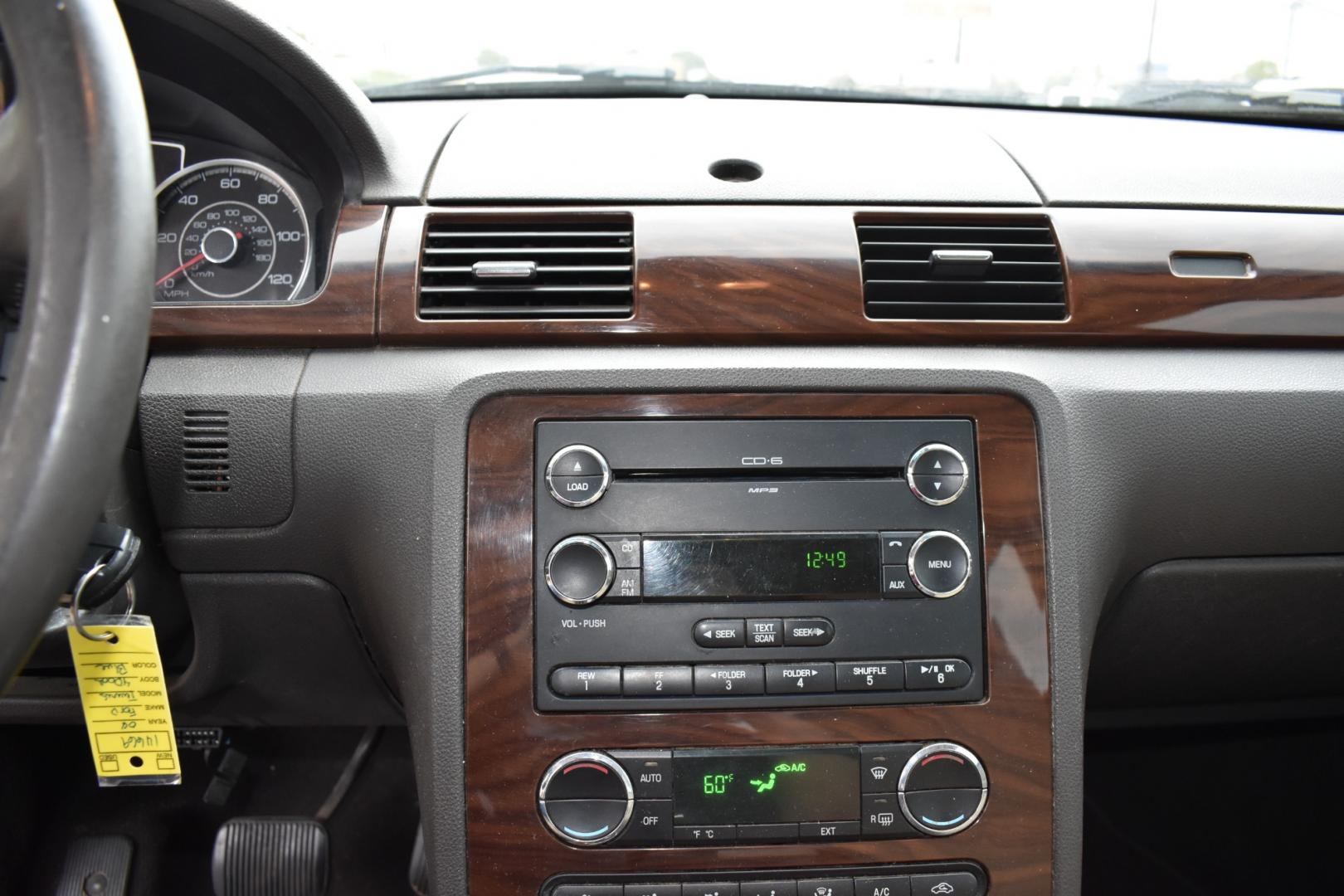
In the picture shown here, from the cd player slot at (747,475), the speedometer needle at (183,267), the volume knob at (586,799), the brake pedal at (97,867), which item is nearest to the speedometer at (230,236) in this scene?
the speedometer needle at (183,267)

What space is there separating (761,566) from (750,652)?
0.09 metres

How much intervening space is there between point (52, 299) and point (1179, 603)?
122 centimetres

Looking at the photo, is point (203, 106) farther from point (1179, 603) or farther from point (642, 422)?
point (1179, 603)

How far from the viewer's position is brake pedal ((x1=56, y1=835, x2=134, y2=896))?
163cm

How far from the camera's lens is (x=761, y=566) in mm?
1059

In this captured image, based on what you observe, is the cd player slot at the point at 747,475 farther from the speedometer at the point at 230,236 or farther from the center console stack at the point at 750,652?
the speedometer at the point at 230,236

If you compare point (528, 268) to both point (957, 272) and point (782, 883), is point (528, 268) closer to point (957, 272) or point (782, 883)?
point (957, 272)

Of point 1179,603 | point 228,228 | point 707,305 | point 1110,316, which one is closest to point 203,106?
point 228,228

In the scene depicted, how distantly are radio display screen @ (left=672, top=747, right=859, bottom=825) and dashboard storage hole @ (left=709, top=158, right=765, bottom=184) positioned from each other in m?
0.64

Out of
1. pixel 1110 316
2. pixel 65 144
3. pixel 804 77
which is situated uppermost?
pixel 804 77

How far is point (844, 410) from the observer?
1.08 metres

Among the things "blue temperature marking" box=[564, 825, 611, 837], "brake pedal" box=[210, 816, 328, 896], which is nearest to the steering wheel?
"blue temperature marking" box=[564, 825, 611, 837]

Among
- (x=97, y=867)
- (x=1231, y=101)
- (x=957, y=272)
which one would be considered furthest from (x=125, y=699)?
(x=1231, y=101)

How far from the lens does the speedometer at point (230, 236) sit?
1.18 m
